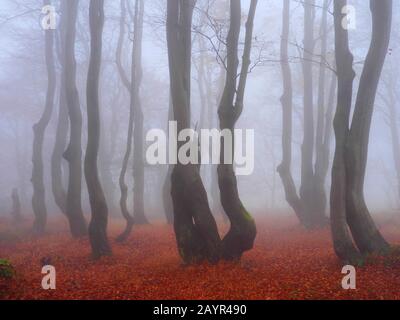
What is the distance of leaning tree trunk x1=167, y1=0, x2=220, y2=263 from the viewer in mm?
10078

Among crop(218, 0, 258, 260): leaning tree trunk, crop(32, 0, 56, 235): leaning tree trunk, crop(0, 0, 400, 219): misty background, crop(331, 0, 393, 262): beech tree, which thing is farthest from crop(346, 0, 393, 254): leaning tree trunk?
crop(32, 0, 56, 235): leaning tree trunk

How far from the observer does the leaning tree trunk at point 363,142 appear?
9.70m

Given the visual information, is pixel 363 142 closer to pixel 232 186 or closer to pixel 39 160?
pixel 232 186

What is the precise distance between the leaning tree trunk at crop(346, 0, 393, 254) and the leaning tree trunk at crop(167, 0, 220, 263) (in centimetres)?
360

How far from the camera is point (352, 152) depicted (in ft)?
31.8

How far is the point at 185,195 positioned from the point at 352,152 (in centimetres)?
438

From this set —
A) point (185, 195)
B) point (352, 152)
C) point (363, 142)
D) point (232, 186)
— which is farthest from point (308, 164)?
point (185, 195)

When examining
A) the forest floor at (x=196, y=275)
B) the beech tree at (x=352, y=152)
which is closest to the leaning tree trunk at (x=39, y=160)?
the forest floor at (x=196, y=275)

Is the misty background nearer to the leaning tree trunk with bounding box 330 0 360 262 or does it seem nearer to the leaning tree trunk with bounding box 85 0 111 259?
the leaning tree trunk with bounding box 85 0 111 259

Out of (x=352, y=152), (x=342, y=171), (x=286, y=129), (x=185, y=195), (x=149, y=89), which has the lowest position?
(x=185, y=195)

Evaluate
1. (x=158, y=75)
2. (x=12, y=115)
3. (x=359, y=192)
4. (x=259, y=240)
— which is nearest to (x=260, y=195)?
(x=158, y=75)
